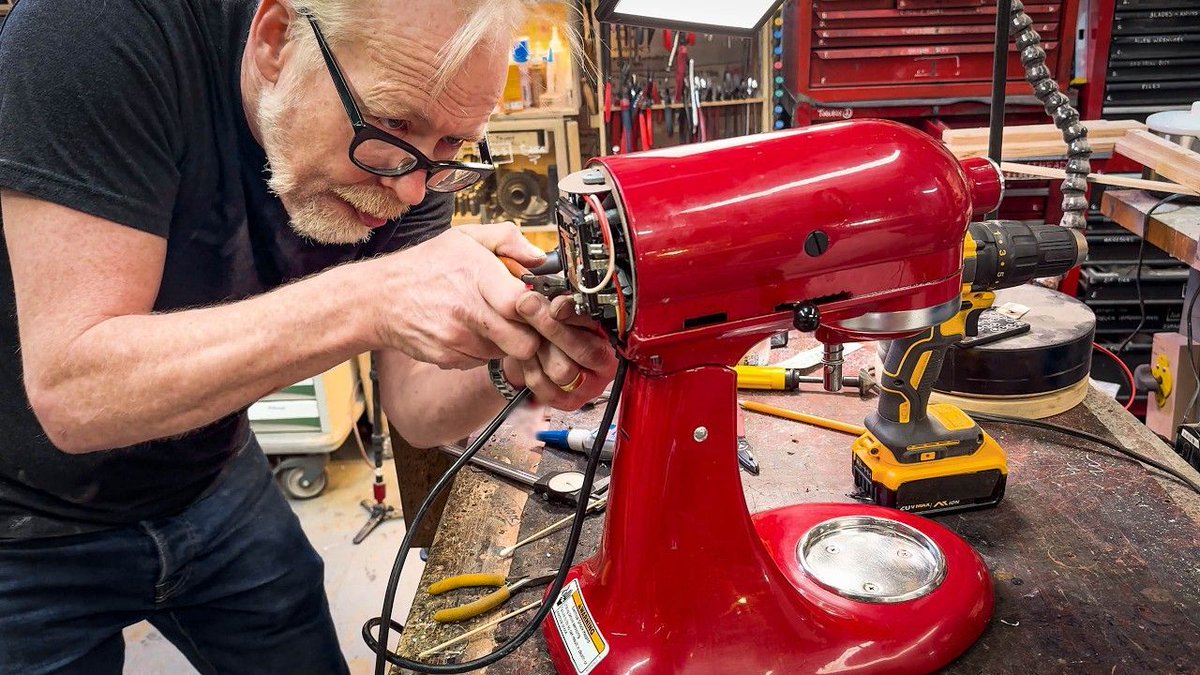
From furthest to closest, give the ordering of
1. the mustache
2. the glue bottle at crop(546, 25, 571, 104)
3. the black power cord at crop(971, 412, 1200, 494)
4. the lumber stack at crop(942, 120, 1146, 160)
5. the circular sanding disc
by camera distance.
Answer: the glue bottle at crop(546, 25, 571, 104), the lumber stack at crop(942, 120, 1146, 160), the circular sanding disc, the black power cord at crop(971, 412, 1200, 494), the mustache

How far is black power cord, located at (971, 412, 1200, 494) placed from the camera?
113 centimetres

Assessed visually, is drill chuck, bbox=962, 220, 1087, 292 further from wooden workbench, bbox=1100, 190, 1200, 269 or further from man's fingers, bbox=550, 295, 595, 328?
wooden workbench, bbox=1100, 190, 1200, 269

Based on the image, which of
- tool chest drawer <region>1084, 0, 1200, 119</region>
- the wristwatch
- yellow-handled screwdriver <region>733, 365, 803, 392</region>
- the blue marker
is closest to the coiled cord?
yellow-handled screwdriver <region>733, 365, 803, 392</region>

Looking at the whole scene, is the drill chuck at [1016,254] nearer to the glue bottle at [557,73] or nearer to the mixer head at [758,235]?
the mixer head at [758,235]

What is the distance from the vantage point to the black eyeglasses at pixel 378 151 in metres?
0.92

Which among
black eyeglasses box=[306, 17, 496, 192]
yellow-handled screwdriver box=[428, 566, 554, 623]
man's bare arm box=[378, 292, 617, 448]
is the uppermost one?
black eyeglasses box=[306, 17, 496, 192]

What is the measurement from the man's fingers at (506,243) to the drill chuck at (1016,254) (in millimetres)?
529

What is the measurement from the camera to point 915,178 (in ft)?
2.45

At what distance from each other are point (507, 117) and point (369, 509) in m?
1.31

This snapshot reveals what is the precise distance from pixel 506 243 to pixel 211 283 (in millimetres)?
416

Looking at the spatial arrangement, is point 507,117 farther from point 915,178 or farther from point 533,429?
point 915,178

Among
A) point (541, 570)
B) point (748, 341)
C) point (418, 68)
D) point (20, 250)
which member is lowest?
point (541, 570)

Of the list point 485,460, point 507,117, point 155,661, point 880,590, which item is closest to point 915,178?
point 880,590

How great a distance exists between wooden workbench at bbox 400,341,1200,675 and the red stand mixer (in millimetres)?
50
